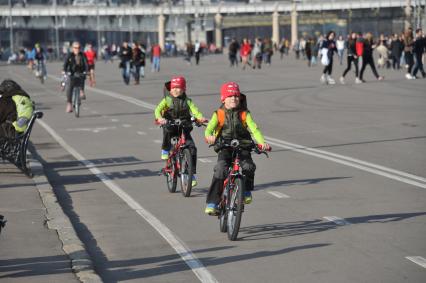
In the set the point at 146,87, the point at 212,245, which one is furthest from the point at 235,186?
the point at 146,87

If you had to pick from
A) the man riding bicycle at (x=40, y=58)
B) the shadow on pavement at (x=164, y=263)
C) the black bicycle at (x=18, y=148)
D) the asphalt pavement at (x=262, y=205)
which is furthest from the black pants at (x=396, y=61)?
the shadow on pavement at (x=164, y=263)

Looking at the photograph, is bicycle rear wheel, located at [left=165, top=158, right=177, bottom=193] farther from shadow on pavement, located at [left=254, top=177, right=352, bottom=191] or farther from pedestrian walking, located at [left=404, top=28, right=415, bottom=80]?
pedestrian walking, located at [left=404, top=28, right=415, bottom=80]

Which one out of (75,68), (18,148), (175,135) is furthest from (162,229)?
(75,68)

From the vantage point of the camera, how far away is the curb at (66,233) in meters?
8.81

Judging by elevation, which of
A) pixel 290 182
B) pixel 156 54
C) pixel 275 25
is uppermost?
pixel 290 182

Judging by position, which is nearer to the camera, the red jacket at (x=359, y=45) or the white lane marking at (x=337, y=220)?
the white lane marking at (x=337, y=220)

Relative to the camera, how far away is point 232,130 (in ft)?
35.3

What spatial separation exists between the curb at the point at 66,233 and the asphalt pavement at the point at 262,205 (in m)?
0.09

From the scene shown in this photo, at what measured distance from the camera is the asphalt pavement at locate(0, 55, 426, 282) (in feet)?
30.4

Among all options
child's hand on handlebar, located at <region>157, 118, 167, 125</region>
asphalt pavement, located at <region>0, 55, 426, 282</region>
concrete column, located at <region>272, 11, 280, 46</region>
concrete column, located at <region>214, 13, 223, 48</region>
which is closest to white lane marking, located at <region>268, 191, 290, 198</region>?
asphalt pavement, located at <region>0, 55, 426, 282</region>

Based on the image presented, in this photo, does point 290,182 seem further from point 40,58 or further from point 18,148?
point 40,58

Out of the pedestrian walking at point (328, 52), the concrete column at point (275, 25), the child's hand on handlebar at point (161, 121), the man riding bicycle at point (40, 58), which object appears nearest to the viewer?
the child's hand on handlebar at point (161, 121)

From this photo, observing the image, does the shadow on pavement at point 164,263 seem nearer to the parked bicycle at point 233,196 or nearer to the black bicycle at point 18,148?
the parked bicycle at point 233,196

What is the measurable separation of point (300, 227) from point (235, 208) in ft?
3.25
